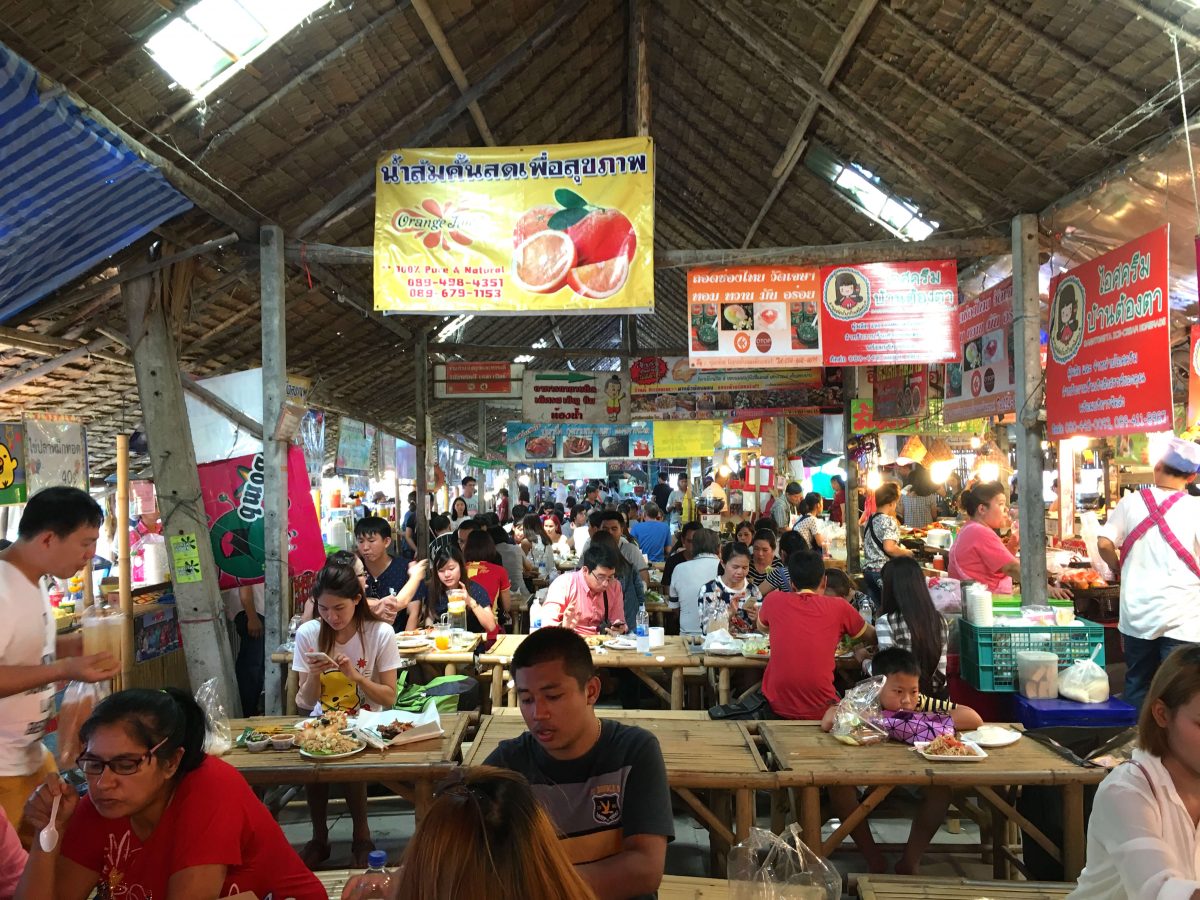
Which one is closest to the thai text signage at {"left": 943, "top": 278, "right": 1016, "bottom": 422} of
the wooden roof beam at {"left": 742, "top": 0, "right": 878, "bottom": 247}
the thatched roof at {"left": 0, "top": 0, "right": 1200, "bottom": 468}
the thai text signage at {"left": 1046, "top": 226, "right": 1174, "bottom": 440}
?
the thai text signage at {"left": 1046, "top": 226, "right": 1174, "bottom": 440}

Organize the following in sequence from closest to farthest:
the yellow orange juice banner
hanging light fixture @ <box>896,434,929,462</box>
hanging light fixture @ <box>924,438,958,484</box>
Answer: the yellow orange juice banner → hanging light fixture @ <box>896,434,929,462</box> → hanging light fixture @ <box>924,438,958,484</box>

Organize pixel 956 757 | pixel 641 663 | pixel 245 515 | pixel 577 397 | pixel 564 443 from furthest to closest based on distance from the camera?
pixel 564 443
pixel 577 397
pixel 245 515
pixel 641 663
pixel 956 757

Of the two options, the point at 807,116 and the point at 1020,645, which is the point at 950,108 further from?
the point at 1020,645

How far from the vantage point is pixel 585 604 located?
20.6ft

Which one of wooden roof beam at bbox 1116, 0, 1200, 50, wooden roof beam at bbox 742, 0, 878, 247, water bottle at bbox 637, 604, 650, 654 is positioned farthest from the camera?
water bottle at bbox 637, 604, 650, 654

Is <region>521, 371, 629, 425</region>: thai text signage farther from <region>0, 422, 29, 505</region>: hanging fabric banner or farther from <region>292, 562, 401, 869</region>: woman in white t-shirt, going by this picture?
<region>292, 562, 401, 869</region>: woman in white t-shirt

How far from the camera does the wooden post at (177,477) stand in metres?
5.83

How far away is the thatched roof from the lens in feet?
14.9

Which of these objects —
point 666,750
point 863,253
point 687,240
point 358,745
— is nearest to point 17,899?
point 358,745

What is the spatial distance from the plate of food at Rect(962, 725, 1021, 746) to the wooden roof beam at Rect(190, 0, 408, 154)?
5510 mm

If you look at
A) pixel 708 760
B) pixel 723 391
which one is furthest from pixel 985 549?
pixel 723 391

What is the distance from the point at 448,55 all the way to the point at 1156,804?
615cm

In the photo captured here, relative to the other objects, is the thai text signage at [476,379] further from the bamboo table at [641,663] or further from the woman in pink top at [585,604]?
the bamboo table at [641,663]

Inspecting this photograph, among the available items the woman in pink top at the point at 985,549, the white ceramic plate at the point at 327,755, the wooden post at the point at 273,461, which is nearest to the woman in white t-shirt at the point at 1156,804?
the white ceramic plate at the point at 327,755
